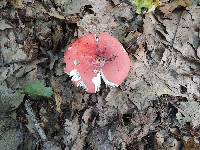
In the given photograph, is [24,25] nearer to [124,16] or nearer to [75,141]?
[124,16]

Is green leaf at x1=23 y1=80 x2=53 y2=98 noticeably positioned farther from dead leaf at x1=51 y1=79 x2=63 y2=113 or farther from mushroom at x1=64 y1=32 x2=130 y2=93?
mushroom at x1=64 y1=32 x2=130 y2=93

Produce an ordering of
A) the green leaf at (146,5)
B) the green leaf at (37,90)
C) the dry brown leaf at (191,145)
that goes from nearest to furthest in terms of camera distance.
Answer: the dry brown leaf at (191,145) < the green leaf at (37,90) < the green leaf at (146,5)

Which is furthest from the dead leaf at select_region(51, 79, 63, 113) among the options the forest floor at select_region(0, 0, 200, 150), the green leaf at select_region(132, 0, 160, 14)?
the green leaf at select_region(132, 0, 160, 14)

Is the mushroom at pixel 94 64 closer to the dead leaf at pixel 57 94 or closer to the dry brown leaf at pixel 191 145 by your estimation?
the dead leaf at pixel 57 94

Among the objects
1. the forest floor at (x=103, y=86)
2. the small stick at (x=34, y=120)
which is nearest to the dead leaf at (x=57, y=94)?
the forest floor at (x=103, y=86)

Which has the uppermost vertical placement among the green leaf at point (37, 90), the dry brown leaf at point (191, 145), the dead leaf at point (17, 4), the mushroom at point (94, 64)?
the dead leaf at point (17, 4)

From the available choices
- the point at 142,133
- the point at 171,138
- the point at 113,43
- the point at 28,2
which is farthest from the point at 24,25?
the point at 171,138
